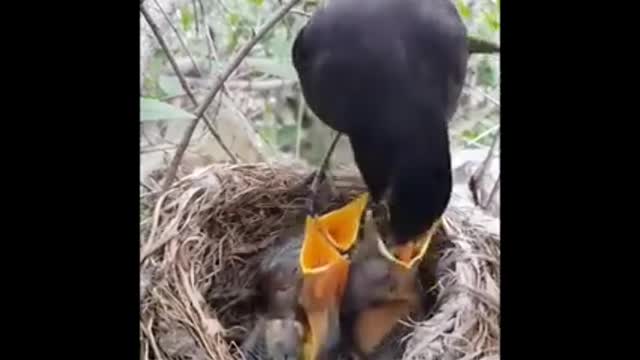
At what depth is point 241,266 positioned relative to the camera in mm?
1969

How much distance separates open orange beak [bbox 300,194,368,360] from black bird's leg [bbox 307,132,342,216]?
34mm

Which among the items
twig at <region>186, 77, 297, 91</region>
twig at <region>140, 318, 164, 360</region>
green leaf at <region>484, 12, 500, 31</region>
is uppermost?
green leaf at <region>484, 12, 500, 31</region>

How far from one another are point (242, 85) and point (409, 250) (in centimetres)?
25

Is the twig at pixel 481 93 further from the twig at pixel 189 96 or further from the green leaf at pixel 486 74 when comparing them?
the twig at pixel 189 96

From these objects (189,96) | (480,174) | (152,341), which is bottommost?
(152,341)

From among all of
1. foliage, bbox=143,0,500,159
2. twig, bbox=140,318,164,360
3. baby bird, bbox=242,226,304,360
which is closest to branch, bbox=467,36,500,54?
foliage, bbox=143,0,500,159

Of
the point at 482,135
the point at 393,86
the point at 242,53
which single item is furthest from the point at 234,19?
the point at 482,135

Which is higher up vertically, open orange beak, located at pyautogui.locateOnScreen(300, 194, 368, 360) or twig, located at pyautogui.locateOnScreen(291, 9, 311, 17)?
twig, located at pyautogui.locateOnScreen(291, 9, 311, 17)

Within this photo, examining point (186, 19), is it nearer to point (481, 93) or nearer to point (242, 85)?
point (242, 85)

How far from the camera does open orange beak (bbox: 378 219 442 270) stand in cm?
194

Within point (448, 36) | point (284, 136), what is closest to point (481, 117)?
point (448, 36)

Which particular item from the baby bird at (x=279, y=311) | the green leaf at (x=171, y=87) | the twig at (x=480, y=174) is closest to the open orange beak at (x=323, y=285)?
the baby bird at (x=279, y=311)

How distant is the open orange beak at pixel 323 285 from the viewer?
194cm

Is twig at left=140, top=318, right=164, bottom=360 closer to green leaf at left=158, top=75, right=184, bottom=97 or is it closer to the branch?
green leaf at left=158, top=75, right=184, bottom=97
